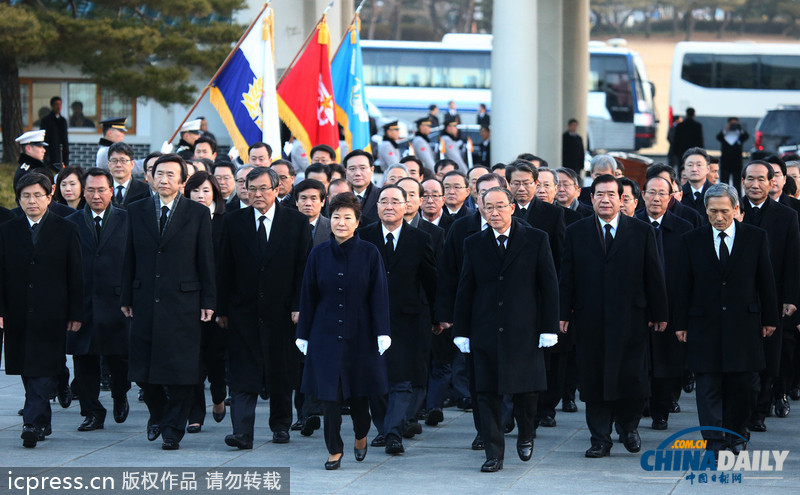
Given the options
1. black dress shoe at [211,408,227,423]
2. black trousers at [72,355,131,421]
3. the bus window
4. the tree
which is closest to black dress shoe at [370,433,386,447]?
black dress shoe at [211,408,227,423]

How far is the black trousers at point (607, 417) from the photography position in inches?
331

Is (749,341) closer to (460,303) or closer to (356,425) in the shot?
(460,303)

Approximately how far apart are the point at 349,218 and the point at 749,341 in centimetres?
278

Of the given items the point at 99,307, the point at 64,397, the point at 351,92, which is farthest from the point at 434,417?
the point at 351,92

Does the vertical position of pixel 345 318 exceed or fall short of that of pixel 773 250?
it falls short

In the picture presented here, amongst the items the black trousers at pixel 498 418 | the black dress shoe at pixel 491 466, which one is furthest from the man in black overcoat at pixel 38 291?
the black dress shoe at pixel 491 466

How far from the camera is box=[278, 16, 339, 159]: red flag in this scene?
1431 cm

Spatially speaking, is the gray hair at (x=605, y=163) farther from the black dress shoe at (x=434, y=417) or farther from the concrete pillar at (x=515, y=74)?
the concrete pillar at (x=515, y=74)

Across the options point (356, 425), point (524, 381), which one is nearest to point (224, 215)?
point (356, 425)

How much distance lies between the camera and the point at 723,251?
28.0 ft

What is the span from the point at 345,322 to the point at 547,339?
1298mm

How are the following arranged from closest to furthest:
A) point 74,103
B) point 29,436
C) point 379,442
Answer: point 29,436 < point 379,442 < point 74,103

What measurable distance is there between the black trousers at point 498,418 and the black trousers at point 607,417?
1.57 ft

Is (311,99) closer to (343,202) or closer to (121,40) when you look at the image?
(343,202)
